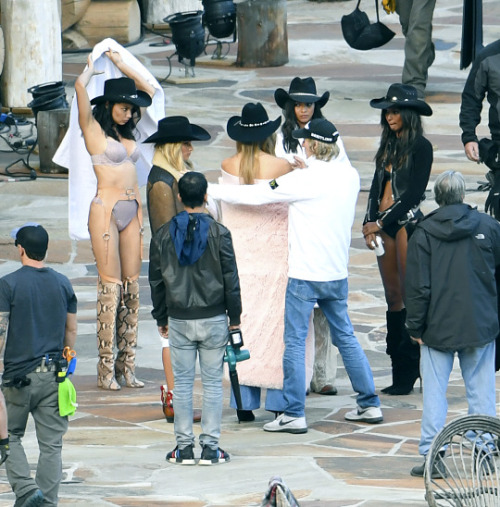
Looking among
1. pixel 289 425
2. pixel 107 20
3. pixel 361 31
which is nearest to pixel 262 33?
pixel 107 20

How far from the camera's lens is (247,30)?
21.4m

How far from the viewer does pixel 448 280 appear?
7488mm

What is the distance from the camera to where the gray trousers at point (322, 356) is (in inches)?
359

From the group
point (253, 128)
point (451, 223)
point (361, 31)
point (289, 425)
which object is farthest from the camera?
point (361, 31)

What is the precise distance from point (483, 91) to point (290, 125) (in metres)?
2.05

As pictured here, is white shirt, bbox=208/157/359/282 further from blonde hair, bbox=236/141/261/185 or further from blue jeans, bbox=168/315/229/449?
blue jeans, bbox=168/315/229/449

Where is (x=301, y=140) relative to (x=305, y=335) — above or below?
above

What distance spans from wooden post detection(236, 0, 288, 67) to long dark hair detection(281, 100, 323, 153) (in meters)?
12.0

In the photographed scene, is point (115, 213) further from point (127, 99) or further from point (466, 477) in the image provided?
point (466, 477)

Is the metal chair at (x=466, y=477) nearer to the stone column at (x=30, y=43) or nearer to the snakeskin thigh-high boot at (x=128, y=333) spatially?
the snakeskin thigh-high boot at (x=128, y=333)

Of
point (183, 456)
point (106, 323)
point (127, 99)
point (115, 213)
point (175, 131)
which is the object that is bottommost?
point (183, 456)

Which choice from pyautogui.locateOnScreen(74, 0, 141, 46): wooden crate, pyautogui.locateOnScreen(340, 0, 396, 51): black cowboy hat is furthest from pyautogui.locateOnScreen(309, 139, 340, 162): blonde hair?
pyautogui.locateOnScreen(74, 0, 141, 46): wooden crate

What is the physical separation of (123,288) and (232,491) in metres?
2.65

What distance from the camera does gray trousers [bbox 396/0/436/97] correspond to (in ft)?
61.4
